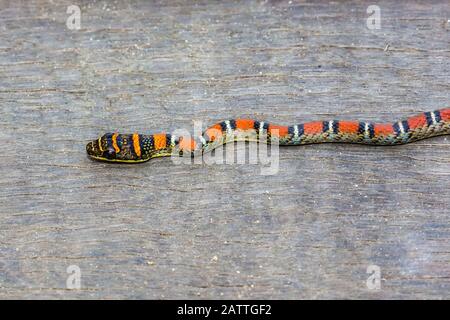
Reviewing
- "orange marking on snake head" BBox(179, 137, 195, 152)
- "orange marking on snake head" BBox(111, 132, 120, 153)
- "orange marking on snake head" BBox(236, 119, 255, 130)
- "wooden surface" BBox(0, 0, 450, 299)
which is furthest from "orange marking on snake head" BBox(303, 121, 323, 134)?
"orange marking on snake head" BBox(111, 132, 120, 153)

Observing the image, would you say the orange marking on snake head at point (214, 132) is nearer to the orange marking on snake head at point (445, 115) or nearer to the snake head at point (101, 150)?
the snake head at point (101, 150)

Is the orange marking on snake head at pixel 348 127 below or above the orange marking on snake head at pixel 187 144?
above

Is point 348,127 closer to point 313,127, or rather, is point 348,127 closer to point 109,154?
point 313,127

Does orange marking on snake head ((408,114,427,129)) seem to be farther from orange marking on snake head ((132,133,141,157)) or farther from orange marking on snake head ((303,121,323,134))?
orange marking on snake head ((132,133,141,157))

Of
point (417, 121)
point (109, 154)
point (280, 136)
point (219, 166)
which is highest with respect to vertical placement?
point (417, 121)
